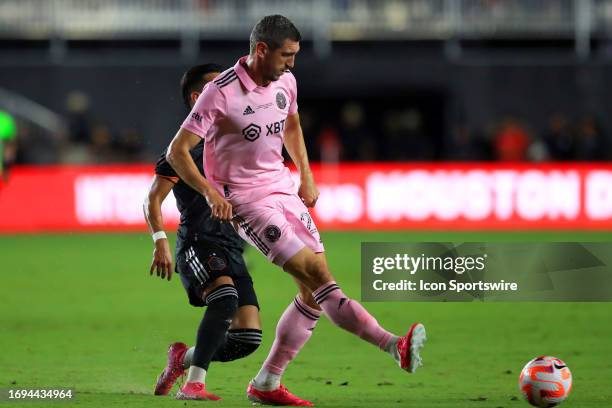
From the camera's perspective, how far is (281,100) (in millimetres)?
7078

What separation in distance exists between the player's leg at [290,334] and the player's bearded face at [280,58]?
3.93 ft

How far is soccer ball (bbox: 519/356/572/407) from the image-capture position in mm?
6793

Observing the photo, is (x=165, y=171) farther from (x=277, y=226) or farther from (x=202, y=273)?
(x=277, y=226)

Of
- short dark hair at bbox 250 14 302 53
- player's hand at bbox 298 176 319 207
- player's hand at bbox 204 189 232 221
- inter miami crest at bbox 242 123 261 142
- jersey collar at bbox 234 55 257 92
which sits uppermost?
short dark hair at bbox 250 14 302 53

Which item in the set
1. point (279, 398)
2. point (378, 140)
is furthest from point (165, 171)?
point (378, 140)

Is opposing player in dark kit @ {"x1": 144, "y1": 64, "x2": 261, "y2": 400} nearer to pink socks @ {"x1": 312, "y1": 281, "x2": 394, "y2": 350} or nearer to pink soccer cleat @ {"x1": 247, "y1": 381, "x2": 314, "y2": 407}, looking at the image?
pink soccer cleat @ {"x1": 247, "y1": 381, "x2": 314, "y2": 407}

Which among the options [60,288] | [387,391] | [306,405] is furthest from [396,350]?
[60,288]

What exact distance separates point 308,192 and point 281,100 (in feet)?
1.91

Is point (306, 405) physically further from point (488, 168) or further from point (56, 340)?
point (488, 168)

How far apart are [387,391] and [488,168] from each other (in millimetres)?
14503

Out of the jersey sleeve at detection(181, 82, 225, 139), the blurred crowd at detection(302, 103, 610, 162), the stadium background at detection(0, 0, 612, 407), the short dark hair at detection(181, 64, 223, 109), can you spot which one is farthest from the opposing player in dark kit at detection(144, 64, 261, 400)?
the blurred crowd at detection(302, 103, 610, 162)

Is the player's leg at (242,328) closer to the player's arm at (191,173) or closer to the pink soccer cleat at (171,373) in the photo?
the pink soccer cleat at (171,373)

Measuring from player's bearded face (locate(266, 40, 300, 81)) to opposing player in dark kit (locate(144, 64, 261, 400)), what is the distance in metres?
0.66

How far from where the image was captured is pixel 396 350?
650 cm
